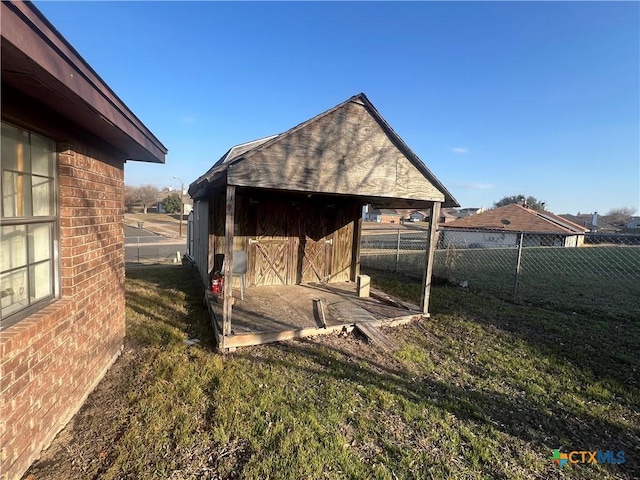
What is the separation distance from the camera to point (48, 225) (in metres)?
2.68

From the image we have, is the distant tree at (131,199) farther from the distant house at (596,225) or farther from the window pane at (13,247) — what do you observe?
the distant house at (596,225)

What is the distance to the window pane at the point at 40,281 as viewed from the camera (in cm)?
250

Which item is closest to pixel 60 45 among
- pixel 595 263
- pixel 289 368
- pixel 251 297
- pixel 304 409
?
pixel 304 409

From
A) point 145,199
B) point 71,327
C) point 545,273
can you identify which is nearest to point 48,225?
point 71,327

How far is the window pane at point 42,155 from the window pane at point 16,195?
0.46 ft

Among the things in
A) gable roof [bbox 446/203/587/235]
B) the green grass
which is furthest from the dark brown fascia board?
gable roof [bbox 446/203/587/235]

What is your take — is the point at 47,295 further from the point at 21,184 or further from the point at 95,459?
the point at 95,459

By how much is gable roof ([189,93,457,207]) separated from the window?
1975 millimetres

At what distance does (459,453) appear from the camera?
8.70 feet

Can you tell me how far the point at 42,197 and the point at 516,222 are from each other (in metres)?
31.1

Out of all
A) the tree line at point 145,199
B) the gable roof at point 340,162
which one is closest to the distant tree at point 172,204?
the tree line at point 145,199

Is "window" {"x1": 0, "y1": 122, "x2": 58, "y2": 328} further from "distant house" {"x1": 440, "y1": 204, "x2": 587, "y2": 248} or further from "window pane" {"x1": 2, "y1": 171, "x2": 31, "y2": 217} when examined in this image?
"distant house" {"x1": 440, "y1": 204, "x2": 587, "y2": 248}

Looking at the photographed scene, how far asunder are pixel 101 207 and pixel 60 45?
6.98 feet

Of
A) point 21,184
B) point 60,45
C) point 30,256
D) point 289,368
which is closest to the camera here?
point 60,45
